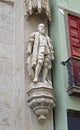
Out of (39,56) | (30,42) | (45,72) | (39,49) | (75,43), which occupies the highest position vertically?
(75,43)

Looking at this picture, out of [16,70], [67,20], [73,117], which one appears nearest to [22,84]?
[16,70]

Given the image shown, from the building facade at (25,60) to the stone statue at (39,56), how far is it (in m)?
0.21

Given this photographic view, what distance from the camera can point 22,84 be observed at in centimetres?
854

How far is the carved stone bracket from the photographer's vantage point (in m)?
8.03

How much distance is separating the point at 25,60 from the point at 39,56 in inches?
17.4

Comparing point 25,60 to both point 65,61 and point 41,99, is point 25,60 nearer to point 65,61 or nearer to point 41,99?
point 65,61

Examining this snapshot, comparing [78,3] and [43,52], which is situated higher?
[78,3]

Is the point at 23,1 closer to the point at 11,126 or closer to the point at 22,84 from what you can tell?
the point at 22,84

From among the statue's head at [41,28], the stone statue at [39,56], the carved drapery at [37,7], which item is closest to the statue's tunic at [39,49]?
the stone statue at [39,56]

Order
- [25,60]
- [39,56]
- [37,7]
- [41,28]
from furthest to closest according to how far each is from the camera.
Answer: [37,7] < [41,28] < [25,60] < [39,56]

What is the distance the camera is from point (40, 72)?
8.50 m

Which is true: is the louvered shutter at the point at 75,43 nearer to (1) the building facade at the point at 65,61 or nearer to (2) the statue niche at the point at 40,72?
(1) the building facade at the point at 65,61

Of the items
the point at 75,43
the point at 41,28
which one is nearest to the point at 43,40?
the point at 41,28

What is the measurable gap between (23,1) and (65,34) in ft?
4.66
